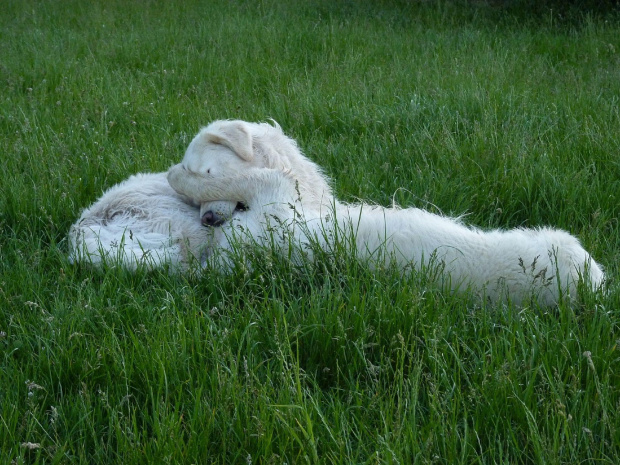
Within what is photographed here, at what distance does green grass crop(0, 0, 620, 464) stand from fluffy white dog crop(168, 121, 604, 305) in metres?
0.11

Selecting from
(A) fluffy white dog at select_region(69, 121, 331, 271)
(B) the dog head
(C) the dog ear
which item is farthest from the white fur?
(C) the dog ear

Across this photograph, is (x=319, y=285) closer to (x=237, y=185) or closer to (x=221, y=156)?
(x=237, y=185)

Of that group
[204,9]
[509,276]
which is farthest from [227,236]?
[204,9]

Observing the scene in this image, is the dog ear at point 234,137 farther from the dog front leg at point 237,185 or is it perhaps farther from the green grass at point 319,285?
the green grass at point 319,285

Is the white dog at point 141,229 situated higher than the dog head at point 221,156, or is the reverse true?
the dog head at point 221,156

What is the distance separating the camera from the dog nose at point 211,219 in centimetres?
398

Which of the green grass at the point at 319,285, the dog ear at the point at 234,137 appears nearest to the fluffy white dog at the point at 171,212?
the dog ear at the point at 234,137

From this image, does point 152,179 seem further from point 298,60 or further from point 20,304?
point 298,60

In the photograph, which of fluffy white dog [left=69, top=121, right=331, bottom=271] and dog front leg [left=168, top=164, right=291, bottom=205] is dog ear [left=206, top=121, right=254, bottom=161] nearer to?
fluffy white dog [left=69, top=121, right=331, bottom=271]

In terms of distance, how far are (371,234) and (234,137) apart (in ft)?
3.20

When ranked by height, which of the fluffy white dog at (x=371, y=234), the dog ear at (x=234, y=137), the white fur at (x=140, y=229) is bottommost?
the white fur at (x=140, y=229)

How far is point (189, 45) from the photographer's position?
891 centimetres

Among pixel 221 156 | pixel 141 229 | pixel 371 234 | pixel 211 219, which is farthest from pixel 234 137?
pixel 371 234

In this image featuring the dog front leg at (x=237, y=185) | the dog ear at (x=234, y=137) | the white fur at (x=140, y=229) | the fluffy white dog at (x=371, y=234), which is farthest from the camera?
the dog ear at (x=234, y=137)
